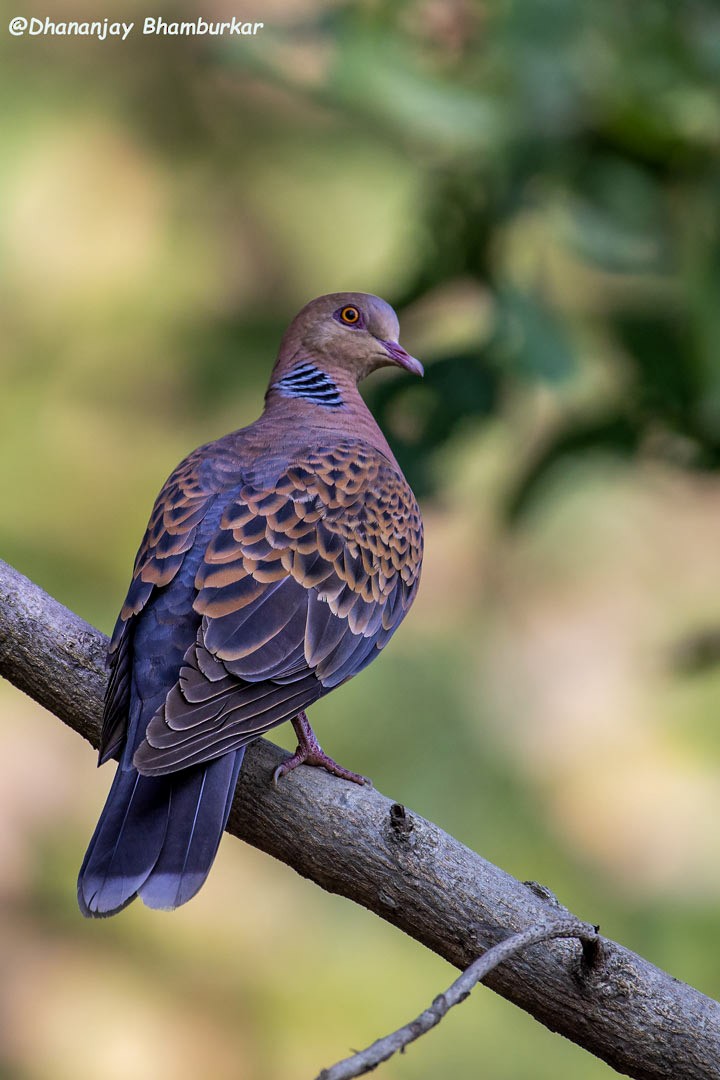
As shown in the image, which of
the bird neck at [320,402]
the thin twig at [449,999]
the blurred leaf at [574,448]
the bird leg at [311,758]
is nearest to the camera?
the thin twig at [449,999]

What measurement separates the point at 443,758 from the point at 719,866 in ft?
3.74

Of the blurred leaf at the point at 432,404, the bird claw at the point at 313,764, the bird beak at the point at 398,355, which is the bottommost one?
the bird claw at the point at 313,764

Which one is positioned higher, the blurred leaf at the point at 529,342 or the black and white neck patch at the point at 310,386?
the blurred leaf at the point at 529,342

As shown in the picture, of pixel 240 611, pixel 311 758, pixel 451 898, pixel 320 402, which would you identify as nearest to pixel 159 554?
pixel 240 611

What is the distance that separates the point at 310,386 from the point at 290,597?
2.48ft

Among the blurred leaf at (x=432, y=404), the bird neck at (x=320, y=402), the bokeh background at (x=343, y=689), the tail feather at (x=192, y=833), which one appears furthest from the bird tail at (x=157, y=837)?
the bokeh background at (x=343, y=689)

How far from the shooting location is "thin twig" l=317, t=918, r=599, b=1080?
1439 millimetres

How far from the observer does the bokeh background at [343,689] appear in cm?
525

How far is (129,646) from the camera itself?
2271mm

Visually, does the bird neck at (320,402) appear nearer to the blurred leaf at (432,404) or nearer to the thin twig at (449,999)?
the blurred leaf at (432,404)

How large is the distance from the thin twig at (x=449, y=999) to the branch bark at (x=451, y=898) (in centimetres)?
6

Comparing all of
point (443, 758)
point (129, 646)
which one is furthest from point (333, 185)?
point (129, 646)

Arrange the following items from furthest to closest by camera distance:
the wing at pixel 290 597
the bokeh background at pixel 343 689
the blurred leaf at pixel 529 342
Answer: the bokeh background at pixel 343 689
the blurred leaf at pixel 529 342
the wing at pixel 290 597

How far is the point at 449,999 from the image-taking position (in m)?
1.60
